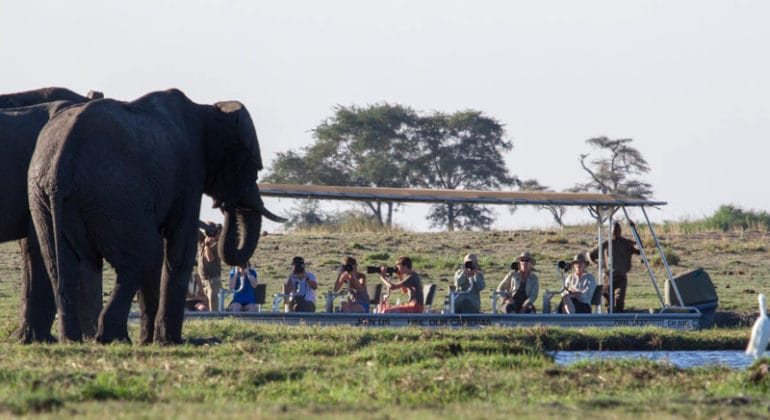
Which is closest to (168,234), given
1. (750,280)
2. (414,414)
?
(414,414)

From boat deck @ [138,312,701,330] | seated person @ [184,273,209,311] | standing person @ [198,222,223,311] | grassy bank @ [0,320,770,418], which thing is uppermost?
A: standing person @ [198,222,223,311]

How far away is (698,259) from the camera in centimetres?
3466

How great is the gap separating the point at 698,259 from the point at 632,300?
7.18m

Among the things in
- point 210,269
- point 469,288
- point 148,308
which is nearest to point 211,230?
point 210,269

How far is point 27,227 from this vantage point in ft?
52.8

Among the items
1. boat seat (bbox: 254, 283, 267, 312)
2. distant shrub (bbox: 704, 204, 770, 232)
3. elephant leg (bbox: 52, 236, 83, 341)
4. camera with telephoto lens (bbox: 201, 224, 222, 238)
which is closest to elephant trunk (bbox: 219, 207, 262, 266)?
elephant leg (bbox: 52, 236, 83, 341)

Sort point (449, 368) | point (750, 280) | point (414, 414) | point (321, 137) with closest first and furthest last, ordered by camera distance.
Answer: point (414, 414) < point (449, 368) < point (750, 280) < point (321, 137)

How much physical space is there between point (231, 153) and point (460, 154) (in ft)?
141

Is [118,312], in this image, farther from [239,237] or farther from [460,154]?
[460,154]

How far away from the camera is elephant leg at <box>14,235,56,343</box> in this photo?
16141mm

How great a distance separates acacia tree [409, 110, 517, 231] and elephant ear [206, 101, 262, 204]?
1615 inches

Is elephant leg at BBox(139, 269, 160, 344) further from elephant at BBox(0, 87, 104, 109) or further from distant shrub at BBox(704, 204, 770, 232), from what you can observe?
distant shrub at BBox(704, 204, 770, 232)

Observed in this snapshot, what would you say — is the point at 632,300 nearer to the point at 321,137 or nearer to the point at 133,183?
the point at 133,183

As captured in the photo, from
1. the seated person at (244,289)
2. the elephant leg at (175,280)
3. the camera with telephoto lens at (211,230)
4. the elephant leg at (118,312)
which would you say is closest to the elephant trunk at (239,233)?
the elephant leg at (175,280)
